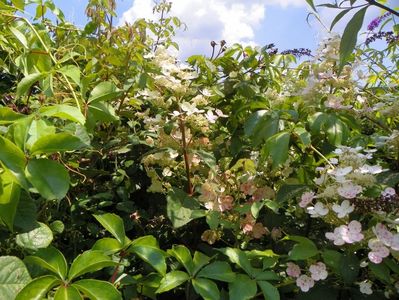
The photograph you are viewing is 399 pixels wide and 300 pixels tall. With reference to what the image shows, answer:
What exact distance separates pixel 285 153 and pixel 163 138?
0.31 meters

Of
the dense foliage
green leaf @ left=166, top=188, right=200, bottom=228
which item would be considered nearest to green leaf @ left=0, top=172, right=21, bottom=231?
the dense foliage

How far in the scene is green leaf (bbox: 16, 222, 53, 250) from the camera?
0.85m

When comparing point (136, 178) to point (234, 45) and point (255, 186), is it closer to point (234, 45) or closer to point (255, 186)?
point (255, 186)

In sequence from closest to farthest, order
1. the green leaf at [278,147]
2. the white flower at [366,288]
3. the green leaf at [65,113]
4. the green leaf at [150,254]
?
the green leaf at [65,113] → the green leaf at [150,254] → the white flower at [366,288] → the green leaf at [278,147]

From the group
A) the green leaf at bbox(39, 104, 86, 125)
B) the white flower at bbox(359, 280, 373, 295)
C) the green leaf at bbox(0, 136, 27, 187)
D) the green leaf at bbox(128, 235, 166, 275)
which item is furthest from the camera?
the white flower at bbox(359, 280, 373, 295)

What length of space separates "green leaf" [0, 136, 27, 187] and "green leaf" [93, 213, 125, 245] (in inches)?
10.7

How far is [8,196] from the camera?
2.21 feet

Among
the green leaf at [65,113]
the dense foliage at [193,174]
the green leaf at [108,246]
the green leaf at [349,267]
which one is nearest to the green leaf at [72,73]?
the dense foliage at [193,174]

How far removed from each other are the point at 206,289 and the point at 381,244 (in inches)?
13.3

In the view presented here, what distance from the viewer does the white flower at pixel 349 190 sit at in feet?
3.11

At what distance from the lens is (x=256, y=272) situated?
0.97m

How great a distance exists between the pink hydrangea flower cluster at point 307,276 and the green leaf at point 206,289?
196 mm

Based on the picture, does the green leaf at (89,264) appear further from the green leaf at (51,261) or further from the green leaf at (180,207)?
the green leaf at (180,207)

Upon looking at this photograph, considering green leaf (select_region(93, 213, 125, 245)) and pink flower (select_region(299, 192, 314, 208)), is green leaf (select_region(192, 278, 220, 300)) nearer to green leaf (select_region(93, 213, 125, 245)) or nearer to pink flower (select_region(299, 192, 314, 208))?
green leaf (select_region(93, 213, 125, 245))
